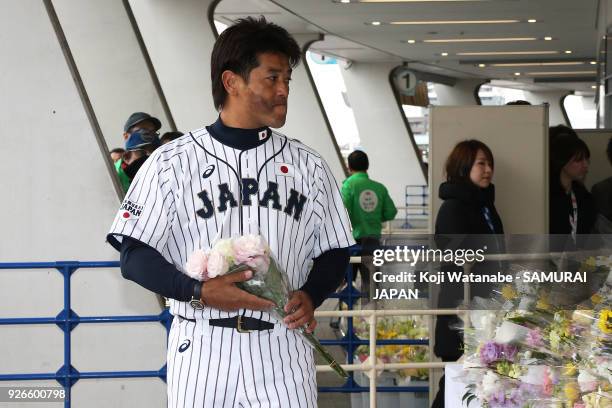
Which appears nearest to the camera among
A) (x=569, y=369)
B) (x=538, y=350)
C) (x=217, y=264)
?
(x=217, y=264)

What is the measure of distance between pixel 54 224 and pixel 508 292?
10.8 ft

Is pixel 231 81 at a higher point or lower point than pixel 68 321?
higher

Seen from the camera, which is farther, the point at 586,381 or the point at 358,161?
the point at 358,161

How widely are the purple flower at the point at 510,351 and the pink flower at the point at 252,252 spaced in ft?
3.60

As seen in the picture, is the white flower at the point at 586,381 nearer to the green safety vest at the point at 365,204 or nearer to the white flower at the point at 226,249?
the white flower at the point at 226,249

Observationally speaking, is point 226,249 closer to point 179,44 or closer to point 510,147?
point 510,147

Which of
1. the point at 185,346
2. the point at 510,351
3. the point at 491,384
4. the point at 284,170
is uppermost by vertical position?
the point at 284,170

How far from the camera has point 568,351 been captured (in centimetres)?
321

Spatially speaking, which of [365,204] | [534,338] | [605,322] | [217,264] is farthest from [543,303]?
[365,204]

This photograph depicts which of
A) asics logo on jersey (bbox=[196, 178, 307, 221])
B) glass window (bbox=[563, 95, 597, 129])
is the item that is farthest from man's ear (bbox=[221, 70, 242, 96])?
glass window (bbox=[563, 95, 597, 129])

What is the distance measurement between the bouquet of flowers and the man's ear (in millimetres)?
466

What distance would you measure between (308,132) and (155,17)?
704 cm

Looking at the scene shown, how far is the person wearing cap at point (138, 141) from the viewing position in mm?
6855

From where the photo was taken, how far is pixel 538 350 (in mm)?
3299
